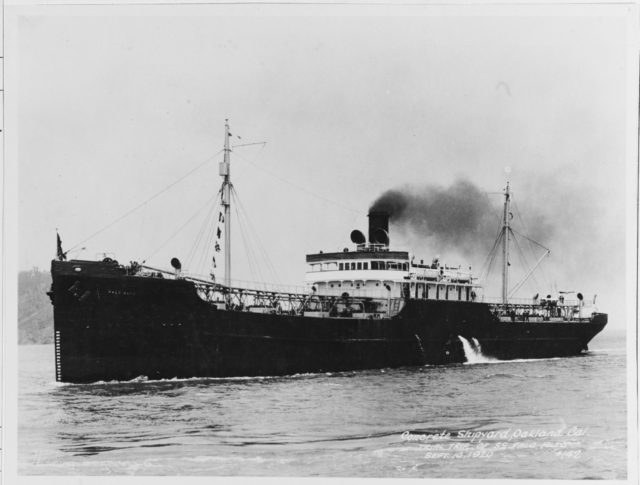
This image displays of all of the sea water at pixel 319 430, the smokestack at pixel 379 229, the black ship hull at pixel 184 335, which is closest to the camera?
the sea water at pixel 319 430

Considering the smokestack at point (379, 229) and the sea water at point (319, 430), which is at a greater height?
the smokestack at point (379, 229)

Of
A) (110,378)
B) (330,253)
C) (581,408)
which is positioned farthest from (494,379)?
(110,378)

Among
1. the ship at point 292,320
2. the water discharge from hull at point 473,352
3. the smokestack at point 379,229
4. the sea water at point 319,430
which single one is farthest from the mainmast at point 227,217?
the water discharge from hull at point 473,352

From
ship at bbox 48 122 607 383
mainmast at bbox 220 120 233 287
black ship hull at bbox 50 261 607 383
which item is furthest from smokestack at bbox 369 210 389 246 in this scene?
mainmast at bbox 220 120 233 287

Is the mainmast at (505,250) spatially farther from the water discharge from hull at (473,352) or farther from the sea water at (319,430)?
the sea water at (319,430)

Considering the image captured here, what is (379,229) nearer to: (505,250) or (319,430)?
(505,250)

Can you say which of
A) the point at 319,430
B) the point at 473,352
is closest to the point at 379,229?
the point at 473,352
